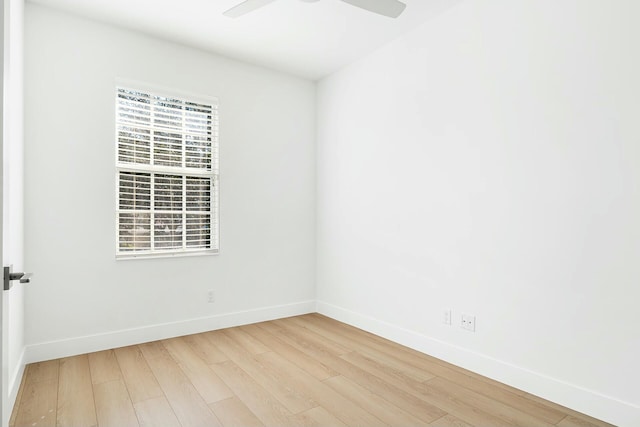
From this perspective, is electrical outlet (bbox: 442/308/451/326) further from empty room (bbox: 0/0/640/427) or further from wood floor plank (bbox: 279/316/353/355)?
wood floor plank (bbox: 279/316/353/355)

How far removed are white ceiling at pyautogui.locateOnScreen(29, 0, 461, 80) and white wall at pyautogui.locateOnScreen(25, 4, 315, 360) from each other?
187 millimetres

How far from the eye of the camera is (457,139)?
9.75 feet

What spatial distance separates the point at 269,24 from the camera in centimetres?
321

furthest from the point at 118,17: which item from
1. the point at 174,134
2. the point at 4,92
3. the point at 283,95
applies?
the point at 4,92

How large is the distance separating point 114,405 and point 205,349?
0.99m

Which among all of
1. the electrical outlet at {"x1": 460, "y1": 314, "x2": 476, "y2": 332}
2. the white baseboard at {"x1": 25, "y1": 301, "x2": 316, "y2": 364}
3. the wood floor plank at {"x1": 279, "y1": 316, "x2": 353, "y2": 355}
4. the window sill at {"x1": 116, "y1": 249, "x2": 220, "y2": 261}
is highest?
the window sill at {"x1": 116, "y1": 249, "x2": 220, "y2": 261}

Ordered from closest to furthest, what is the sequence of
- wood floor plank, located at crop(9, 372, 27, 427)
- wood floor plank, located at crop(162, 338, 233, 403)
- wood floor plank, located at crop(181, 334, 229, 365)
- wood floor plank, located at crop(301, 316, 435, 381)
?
wood floor plank, located at crop(9, 372, 27, 427)
wood floor plank, located at crop(162, 338, 233, 403)
wood floor plank, located at crop(301, 316, 435, 381)
wood floor plank, located at crop(181, 334, 229, 365)

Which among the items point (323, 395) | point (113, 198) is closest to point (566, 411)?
point (323, 395)

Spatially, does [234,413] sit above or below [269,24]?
below

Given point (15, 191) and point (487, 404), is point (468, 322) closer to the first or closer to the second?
point (487, 404)

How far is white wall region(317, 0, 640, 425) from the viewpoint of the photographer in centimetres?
214

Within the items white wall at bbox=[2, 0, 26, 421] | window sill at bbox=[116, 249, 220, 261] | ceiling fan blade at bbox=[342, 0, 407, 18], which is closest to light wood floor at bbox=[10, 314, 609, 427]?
white wall at bbox=[2, 0, 26, 421]

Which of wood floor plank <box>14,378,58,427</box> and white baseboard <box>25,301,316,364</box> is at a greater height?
white baseboard <box>25,301,316,364</box>

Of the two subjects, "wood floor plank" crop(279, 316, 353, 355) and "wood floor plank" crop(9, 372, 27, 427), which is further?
"wood floor plank" crop(279, 316, 353, 355)
